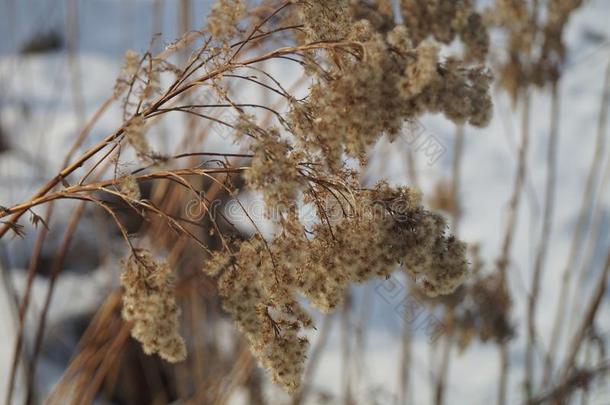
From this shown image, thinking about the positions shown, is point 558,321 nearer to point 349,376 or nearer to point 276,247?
point 349,376

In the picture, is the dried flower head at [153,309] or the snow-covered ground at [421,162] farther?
the snow-covered ground at [421,162]

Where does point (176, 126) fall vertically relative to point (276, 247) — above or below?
above

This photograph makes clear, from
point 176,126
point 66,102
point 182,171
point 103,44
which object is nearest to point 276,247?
point 182,171

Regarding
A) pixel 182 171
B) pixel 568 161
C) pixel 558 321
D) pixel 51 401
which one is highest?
pixel 568 161

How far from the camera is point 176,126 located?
3125 mm

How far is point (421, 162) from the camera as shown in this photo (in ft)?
9.48

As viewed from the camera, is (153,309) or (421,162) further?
(421,162)

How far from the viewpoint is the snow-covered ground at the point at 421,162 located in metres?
2.39

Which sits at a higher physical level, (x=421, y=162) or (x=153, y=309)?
(x=421, y=162)

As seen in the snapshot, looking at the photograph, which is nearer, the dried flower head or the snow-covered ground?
the dried flower head

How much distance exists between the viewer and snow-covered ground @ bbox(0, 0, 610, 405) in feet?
7.84

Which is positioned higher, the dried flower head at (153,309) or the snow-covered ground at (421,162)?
the snow-covered ground at (421,162)

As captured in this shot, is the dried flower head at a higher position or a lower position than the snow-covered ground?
lower

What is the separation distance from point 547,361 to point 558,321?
11cm
